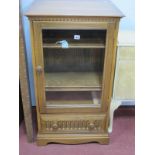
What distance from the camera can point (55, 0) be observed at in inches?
60.5

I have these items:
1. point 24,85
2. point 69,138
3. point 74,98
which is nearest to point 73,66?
point 74,98

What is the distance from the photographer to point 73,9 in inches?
Result: 50.1

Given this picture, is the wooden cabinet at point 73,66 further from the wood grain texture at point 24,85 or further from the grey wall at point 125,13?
the grey wall at point 125,13

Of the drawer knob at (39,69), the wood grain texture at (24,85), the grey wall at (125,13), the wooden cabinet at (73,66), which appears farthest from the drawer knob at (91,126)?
the grey wall at (125,13)

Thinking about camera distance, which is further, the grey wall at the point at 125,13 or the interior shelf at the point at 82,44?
the grey wall at the point at 125,13

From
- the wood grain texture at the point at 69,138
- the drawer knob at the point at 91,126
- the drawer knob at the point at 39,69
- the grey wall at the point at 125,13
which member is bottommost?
the wood grain texture at the point at 69,138

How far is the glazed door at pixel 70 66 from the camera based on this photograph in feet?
4.17

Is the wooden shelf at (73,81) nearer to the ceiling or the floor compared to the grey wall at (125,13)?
nearer to the floor

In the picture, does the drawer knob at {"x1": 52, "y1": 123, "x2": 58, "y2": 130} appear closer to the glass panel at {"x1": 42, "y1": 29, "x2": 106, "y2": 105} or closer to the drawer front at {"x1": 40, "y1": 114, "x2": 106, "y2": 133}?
the drawer front at {"x1": 40, "y1": 114, "x2": 106, "y2": 133}

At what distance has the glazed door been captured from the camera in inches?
50.1

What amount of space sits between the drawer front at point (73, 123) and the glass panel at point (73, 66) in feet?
0.33

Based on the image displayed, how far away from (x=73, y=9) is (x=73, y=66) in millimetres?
411

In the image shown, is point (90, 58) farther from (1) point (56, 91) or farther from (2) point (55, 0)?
(2) point (55, 0)
